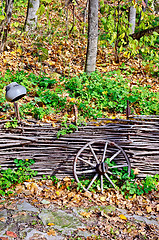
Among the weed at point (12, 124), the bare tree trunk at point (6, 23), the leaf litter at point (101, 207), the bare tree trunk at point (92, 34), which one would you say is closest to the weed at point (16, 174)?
the leaf litter at point (101, 207)

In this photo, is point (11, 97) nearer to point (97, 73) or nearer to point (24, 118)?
point (24, 118)

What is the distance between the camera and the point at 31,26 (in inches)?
291

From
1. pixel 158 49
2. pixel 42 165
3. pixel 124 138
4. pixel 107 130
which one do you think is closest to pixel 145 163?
pixel 124 138

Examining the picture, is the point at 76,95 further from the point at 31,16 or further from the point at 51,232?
the point at 31,16

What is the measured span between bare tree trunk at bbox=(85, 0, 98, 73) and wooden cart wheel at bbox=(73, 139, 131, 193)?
8.10ft

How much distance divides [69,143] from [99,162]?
66cm

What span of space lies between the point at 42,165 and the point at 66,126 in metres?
0.87

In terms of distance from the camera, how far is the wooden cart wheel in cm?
423

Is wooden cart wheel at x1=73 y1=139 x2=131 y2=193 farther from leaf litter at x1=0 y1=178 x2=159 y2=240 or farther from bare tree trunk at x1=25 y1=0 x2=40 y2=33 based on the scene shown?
bare tree trunk at x1=25 y1=0 x2=40 y2=33

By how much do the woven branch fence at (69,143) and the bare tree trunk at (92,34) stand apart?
2021 millimetres

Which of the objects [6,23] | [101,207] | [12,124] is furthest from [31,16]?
[101,207]

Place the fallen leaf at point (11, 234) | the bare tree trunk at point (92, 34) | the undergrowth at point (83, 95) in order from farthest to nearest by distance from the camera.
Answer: the bare tree trunk at point (92, 34)
the undergrowth at point (83, 95)
the fallen leaf at point (11, 234)

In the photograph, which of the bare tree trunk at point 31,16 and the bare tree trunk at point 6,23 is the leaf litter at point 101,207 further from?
the bare tree trunk at point 31,16

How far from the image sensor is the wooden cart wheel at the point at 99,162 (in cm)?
423
